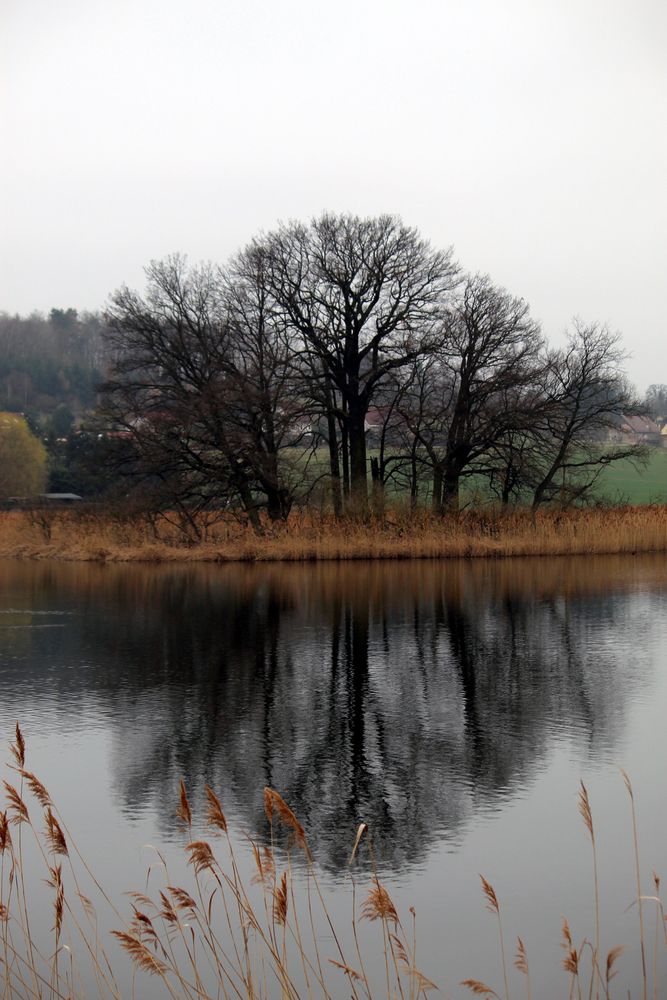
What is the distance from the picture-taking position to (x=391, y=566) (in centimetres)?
3419

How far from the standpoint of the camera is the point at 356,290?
41.6 m

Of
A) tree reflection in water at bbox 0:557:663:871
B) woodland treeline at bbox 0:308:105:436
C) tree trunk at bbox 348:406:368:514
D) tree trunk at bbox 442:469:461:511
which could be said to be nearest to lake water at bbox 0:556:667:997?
tree reflection in water at bbox 0:557:663:871

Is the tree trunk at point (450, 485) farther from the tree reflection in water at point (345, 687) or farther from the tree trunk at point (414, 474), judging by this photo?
the tree reflection in water at point (345, 687)

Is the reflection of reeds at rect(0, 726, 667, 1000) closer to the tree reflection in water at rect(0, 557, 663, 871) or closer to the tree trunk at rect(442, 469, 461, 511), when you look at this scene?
the tree reflection in water at rect(0, 557, 663, 871)

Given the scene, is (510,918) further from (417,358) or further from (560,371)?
(560,371)

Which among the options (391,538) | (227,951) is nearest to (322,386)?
(391,538)

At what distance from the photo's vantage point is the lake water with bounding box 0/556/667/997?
7.34 metres

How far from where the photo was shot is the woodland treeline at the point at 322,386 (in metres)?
39.9

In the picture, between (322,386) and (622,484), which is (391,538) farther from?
(622,484)

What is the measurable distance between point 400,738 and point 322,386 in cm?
3103

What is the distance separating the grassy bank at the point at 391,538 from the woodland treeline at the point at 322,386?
1232mm

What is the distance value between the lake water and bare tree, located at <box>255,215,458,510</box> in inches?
734

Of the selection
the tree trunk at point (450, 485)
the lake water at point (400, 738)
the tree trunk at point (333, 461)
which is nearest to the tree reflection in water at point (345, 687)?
the lake water at point (400, 738)

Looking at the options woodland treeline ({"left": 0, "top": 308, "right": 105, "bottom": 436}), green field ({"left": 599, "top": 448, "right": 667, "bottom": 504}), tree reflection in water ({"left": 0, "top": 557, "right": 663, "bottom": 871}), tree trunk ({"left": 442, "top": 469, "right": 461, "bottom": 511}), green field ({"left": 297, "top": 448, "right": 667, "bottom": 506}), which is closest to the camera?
tree reflection in water ({"left": 0, "top": 557, "right": 663, "bottom": 871})
